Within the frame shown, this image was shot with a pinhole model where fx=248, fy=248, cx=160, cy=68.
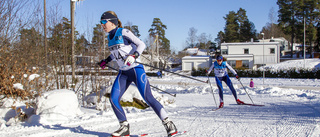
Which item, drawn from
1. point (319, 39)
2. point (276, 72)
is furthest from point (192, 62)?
point (319, 39)

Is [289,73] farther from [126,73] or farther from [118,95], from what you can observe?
[118,95]

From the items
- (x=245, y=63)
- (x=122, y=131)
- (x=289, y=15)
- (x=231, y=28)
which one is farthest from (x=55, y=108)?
(x=231, y=28)

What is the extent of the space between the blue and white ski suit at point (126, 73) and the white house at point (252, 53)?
41345 mm

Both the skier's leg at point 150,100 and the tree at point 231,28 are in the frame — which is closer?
the skier's leg at point 150,100

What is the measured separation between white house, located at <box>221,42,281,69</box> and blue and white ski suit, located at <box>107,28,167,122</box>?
41345mm

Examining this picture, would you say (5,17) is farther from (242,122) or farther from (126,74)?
(242,122)

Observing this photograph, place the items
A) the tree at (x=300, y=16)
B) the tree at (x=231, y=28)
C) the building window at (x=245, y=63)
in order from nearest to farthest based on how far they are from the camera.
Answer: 1. the building window at (x=245, y=63)
2. the tree at (x=300, y=16)
3. the tree at (x=231, y=28)

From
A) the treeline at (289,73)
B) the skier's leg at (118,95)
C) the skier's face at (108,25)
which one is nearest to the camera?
the skier's leg at (118,95)

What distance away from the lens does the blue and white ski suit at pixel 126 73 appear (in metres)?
3.64

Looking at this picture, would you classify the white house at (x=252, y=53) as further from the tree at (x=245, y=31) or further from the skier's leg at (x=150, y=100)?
the skier's leg at (x=150, y=100)

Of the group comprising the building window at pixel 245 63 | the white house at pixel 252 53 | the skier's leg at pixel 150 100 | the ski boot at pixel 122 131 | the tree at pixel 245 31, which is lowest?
the ski boot at pixel 122 131

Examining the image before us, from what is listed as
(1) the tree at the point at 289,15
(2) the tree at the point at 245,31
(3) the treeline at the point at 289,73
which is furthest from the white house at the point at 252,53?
(2) the tree at the point at 245,31

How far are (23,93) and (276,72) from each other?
3133 centimetres

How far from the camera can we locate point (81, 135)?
3732mm
